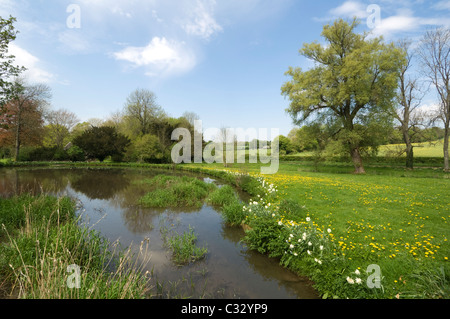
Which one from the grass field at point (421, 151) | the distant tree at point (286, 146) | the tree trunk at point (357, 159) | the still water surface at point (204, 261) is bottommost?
the still water surface at point (204, 261)

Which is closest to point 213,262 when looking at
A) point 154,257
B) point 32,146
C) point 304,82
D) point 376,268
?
point 154,257

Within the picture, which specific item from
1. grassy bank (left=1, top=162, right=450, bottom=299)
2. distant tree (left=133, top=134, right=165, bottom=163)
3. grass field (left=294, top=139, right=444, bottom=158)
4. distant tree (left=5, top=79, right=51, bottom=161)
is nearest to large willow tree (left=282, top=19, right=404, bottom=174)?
grass field (left=294, top=139, right=444, bottom=158)

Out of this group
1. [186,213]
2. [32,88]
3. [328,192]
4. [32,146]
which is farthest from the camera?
[32,146]

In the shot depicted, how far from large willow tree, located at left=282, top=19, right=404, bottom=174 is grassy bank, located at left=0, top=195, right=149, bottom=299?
20703mm

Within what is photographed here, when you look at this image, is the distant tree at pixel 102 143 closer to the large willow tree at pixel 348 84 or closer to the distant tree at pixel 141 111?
the distant tree at pixel 141 111

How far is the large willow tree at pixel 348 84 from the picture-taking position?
18.1 metres

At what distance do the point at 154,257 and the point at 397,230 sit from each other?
7033 millimetres

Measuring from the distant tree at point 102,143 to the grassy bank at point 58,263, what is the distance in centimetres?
2984

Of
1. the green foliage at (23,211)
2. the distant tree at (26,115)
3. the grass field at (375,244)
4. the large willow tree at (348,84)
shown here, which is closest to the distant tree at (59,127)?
the distant tree at (26,115)

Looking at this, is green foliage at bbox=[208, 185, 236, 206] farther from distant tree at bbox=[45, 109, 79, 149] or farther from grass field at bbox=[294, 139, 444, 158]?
distant tree at bbox=[45, 109, 79, 149]

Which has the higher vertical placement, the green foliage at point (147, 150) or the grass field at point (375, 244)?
the green foliage at point (147, 150)

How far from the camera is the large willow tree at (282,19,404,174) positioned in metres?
18.1
